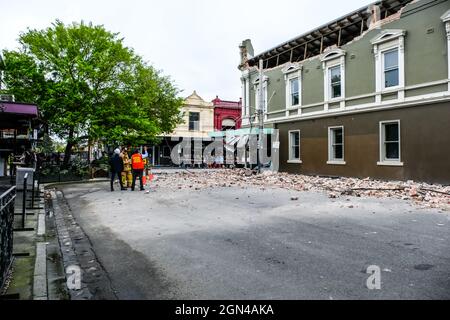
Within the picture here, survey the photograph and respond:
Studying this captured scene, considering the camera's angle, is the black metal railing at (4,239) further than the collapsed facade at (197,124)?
No

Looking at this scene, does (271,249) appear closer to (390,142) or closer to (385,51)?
(390,142)

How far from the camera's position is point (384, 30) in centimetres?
1559

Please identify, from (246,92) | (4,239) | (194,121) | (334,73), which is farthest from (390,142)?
(194,121)

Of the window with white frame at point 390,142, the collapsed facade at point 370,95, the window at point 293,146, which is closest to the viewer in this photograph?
the collapsed facade at point 370,95

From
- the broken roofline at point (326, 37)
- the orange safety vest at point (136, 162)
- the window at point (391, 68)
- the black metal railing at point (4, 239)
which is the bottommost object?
the black metal railing at point (4, 239)

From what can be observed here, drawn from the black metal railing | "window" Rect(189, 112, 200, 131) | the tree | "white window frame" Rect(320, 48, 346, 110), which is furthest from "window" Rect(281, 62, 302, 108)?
"window" Rect(189, 112, 200, 131)

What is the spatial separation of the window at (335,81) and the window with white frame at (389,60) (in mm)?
2497

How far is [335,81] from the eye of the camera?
18.5 meters

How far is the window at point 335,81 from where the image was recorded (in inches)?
721

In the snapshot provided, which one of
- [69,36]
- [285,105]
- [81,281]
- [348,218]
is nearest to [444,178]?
[348,218]

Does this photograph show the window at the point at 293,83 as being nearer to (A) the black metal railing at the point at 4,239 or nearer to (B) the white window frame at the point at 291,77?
(B) the white window frame at the point at 291,77

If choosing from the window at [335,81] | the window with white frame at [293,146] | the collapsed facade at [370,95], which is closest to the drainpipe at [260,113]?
the collapsed facade at [370,95]
